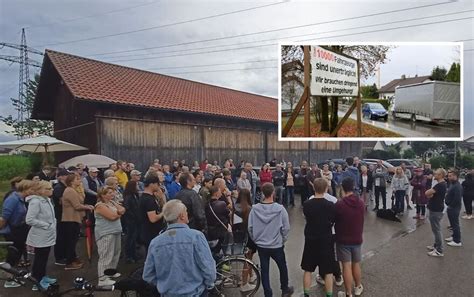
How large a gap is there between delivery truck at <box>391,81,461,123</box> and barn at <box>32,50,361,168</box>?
396 inches

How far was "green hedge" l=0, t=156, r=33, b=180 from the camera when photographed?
20.3m

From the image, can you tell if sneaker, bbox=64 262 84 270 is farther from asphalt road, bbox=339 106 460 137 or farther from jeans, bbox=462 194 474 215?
jeans, bbox=462 194 474 215

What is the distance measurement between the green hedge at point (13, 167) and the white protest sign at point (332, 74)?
17782 millimetres

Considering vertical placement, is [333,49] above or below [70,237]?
above

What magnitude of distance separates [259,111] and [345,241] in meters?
16.7

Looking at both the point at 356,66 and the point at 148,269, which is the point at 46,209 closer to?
the point at 148,269

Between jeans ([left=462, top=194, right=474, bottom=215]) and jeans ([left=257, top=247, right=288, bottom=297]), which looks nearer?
jeans ([left=257, top=247, right=288, bottom=297])

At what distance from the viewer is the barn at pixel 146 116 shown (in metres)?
14.2

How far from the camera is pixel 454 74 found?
8641mm

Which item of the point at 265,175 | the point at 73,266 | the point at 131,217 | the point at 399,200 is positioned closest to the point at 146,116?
the point at 265,175

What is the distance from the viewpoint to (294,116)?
334 inches

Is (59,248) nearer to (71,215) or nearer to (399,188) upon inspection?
(71,215)

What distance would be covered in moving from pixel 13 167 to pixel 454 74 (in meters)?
21.8

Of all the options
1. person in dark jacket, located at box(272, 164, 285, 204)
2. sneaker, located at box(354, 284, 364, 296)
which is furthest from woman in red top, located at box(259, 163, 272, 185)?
sneaker, located at box(354, 284, 364, 296)
